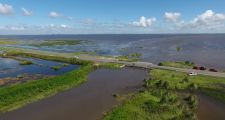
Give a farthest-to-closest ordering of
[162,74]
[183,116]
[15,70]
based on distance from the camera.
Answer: [15,70] < [162,74] < [183,116]

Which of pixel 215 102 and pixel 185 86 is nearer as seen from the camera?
pixel 215 102

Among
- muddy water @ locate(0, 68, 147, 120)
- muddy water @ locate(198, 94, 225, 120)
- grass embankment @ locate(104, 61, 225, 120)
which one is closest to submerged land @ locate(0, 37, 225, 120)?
grass embankment @ locate(104, 61, 225, 120)

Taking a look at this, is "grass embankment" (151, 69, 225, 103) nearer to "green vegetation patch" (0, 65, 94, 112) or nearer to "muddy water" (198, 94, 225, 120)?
"muddy water" (198, 94, 225, 120)

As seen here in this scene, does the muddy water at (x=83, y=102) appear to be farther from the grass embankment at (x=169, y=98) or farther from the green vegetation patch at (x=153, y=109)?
the grass embankment at (x=169, y=98)

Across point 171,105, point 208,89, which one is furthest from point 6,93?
point 208,89

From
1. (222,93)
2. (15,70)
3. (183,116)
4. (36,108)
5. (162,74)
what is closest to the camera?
(183,116)

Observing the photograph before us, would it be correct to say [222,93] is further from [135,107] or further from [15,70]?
[15,70]
